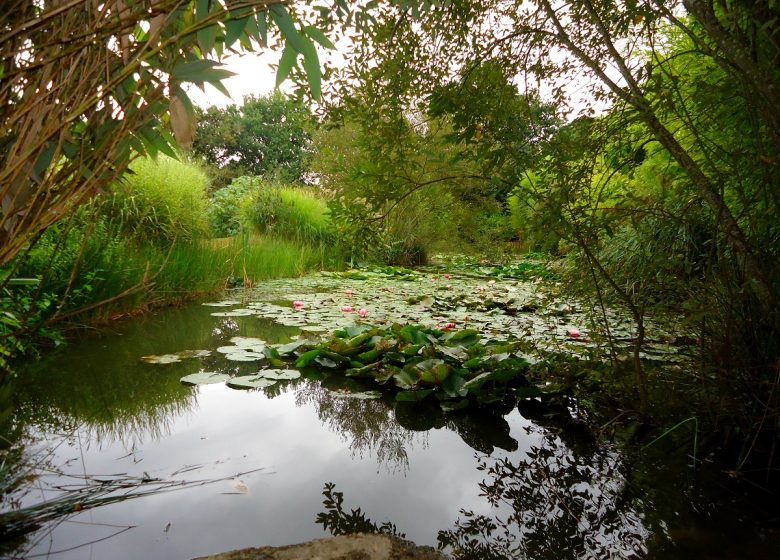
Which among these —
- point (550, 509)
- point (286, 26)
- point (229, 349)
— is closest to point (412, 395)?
point (550, 509)

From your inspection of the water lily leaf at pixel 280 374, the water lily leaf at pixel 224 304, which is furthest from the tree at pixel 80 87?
the water lily leaf at pixel 224 304

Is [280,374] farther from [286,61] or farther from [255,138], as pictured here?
[255,138]

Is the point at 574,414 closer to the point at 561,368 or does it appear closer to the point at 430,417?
the point at 561,368

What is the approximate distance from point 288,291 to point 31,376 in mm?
3103

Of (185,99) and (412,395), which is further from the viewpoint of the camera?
(412,395)

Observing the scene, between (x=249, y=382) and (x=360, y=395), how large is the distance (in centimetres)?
54

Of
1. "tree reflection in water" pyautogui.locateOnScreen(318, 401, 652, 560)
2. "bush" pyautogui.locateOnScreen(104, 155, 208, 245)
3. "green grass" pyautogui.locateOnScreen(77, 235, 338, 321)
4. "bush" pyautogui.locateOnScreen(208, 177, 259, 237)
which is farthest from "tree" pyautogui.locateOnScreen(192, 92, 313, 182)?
"tree reflection in water" pyautogui.locateOnScreen(318, 401, 652, 560)

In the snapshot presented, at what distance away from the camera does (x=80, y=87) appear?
2.30 ft

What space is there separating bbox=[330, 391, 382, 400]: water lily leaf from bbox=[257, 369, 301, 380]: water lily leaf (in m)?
0.25

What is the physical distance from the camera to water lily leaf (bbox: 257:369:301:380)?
7.07 feet

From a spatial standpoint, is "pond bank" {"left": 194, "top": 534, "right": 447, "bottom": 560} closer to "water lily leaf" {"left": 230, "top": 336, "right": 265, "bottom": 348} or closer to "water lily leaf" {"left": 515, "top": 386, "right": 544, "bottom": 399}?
"water lily leaf" {"left": 515, "top": 386, "right": 544, "bottom": 399}

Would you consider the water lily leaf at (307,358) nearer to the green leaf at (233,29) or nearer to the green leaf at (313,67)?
the green leaf at (313,67)

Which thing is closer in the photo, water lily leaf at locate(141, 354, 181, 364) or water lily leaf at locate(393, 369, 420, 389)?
water lily leaf at locate(393, 369, 420, 389)

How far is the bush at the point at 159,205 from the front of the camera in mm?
4586
